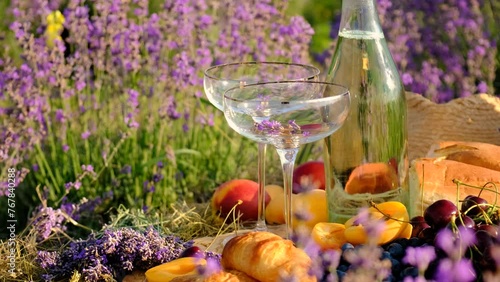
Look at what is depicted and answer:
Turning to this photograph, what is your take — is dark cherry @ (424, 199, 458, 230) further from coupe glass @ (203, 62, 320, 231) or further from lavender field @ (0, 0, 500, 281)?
lavender field @ (0, 0, 500, 281)

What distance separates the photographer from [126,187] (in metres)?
3.49

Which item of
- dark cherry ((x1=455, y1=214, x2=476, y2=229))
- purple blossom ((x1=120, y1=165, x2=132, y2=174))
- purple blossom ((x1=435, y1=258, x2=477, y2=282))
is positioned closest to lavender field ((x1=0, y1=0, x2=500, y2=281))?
purple blossom ((x1=120, y1=165, x2=132, y2=174))

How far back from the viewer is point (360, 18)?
2.52m

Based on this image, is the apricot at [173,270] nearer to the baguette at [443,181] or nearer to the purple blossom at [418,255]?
the purple blossom at [418,255]

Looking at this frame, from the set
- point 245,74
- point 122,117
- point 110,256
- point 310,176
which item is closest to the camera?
point 110,256

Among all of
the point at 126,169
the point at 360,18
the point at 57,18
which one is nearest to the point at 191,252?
the point at 360,18

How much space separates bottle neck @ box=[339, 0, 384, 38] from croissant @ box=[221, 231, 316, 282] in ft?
2.79

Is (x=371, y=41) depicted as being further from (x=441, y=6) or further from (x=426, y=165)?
(x=441, y=6)

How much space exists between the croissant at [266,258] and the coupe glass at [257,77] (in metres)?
0.57

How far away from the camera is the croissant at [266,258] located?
1824 millimetres

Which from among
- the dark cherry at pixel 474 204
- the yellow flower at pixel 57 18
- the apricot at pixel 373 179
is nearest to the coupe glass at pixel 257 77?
the apricot at pixel 373 179

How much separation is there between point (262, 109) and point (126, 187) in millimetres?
1503

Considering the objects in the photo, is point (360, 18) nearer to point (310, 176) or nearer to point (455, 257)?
point (310, 176)

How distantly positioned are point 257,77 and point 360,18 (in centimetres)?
36
